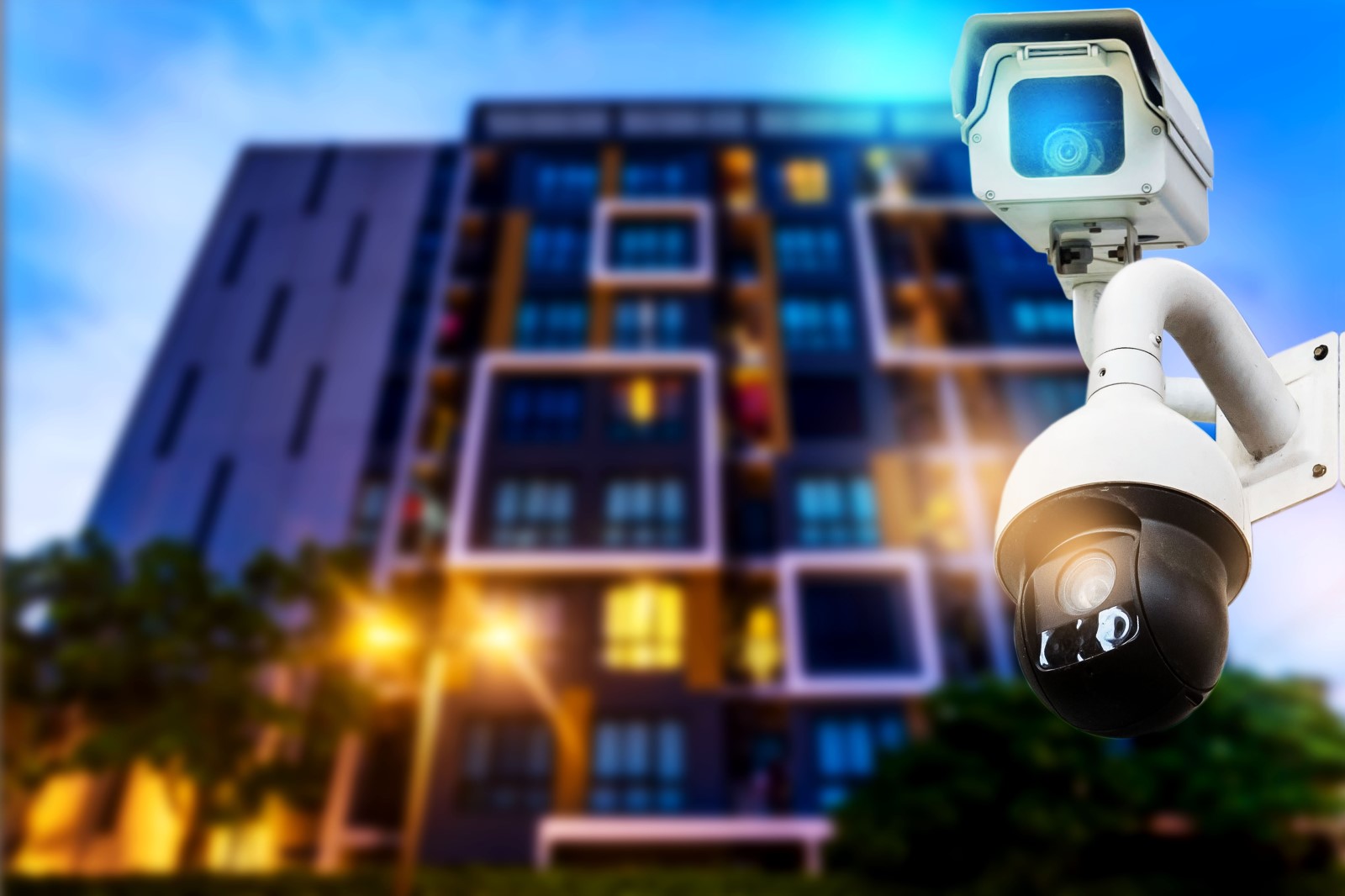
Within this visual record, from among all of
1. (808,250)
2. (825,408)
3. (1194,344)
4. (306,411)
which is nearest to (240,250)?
(306,411)

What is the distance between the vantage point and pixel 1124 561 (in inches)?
36.6

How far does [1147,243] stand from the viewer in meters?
1.25

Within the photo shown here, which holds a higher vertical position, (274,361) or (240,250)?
(240,250)

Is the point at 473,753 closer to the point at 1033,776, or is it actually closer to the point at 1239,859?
the point at 1033,776

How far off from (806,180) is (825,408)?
985 cm

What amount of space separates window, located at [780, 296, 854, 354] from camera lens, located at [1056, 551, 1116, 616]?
30729 mm

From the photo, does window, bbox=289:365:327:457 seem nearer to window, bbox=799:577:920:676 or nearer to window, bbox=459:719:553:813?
window, bbox=459:719:553:813

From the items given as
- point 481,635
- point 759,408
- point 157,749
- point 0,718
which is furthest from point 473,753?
point 759,408

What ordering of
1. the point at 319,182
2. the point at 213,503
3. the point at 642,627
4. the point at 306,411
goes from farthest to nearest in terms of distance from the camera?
the point at 319,182 < the point at 306,411 < the point at 213,503 < the point at 642,627

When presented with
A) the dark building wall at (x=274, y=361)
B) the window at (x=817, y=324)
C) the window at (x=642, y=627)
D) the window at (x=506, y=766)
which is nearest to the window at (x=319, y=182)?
the dark building wall at (x=274, y=361)

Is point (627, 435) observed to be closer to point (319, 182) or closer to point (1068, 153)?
point (319, 182)

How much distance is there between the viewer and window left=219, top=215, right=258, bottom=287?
3572cm

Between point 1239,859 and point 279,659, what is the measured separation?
20.8 meters

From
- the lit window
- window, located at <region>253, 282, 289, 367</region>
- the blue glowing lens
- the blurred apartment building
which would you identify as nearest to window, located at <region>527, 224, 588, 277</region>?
the blurred apartment building
